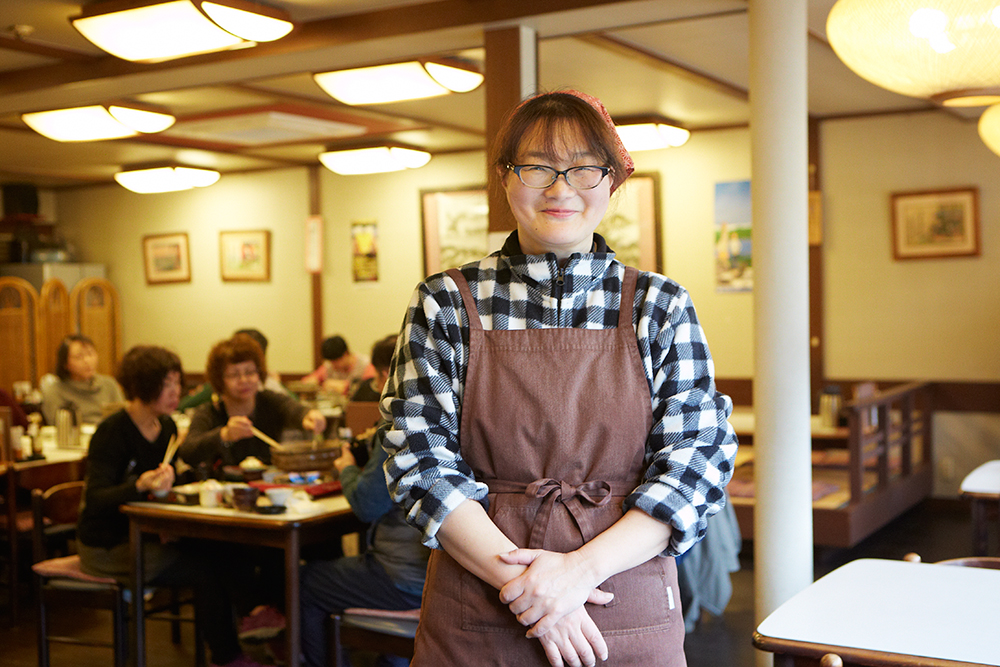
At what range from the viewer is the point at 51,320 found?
9.63m

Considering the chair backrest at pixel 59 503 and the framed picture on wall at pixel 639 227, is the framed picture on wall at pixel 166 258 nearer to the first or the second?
the framed picture on wall at pixel 639 227

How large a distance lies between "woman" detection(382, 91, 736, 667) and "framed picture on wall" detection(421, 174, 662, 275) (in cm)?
644

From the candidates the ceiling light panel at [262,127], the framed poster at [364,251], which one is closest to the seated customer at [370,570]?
the ceiling light panel at [262,127]

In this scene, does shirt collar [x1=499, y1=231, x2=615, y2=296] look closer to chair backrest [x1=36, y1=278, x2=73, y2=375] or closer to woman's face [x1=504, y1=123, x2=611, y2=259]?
woman's face [x1=504, y1=123, x2=611, y2=259]

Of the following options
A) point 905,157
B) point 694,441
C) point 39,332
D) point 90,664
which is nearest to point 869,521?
point 905,157

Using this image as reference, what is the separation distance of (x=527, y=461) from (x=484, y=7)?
10.4 feet

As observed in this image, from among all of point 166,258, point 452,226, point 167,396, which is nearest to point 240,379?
point 167,396

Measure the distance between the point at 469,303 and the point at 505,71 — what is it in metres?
2.92

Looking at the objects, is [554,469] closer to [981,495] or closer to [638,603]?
[638,603]

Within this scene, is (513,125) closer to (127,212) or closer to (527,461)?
(527,461)

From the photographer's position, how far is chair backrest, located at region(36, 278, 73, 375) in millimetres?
9516

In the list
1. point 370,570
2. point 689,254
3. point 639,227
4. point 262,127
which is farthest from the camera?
point 639,227

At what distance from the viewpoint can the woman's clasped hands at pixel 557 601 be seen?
1430mm

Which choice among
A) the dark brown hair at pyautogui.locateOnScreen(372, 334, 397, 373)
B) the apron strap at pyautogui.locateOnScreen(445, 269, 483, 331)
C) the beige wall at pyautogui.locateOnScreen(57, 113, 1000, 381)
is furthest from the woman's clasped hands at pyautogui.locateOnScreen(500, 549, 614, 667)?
the beige wall at pyautogui.locateOnScreen(57, 113, 1000, 381)
